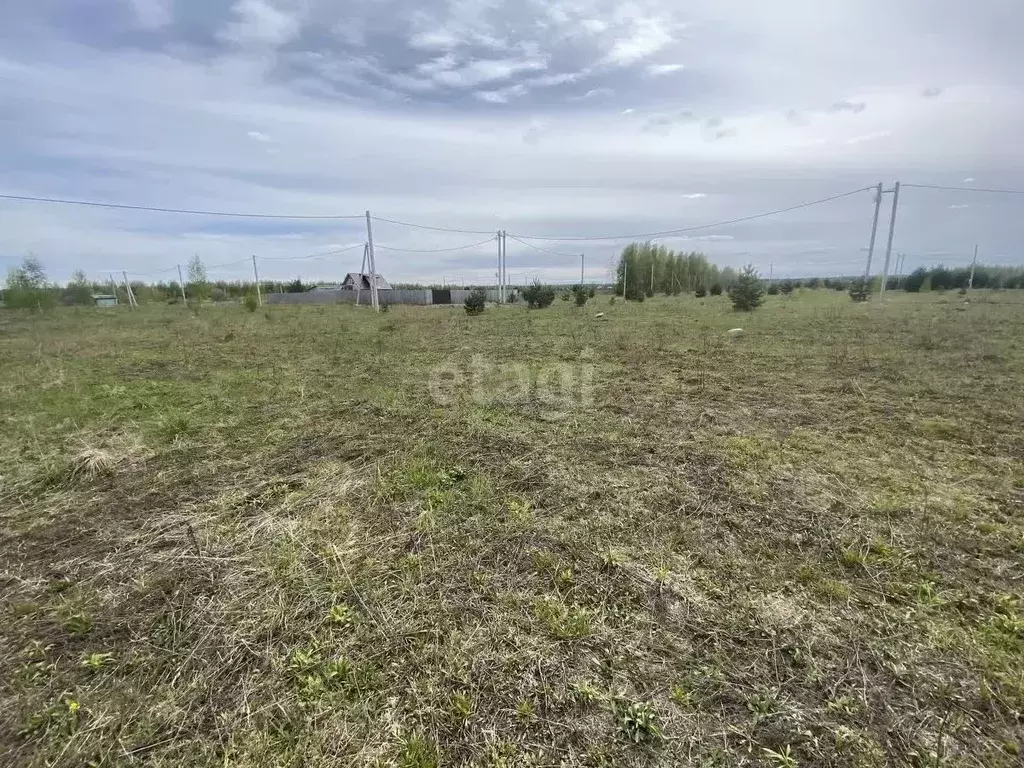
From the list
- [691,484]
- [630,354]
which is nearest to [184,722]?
[691,484]

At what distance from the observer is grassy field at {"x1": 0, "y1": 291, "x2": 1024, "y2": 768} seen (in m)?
1.50

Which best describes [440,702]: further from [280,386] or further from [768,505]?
[280,386]

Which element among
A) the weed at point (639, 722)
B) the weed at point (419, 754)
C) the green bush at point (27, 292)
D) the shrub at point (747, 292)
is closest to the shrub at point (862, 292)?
the shrub at point (747, 292)

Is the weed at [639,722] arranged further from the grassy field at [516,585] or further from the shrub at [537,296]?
the shrub at [537,296]

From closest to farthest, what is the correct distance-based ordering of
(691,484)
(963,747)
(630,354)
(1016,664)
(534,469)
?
(963,747)
(1016,664)
(691,484)
(534,469)
(630,354)

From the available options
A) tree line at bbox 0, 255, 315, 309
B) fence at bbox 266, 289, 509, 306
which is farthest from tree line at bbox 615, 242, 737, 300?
tree line at bbox 0, 255, 315, 309

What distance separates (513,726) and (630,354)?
787 cm

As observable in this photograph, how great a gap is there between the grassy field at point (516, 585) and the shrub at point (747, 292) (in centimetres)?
1391

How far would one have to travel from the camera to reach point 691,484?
128 inches

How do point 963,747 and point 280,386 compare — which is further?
point 280,386

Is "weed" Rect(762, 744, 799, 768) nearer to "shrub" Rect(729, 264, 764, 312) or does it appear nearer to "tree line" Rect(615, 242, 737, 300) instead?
"shrub" Rect(729, 264, 764, 312)

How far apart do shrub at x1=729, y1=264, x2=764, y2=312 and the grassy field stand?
1391 centimetres

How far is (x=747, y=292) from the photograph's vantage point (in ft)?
59.7

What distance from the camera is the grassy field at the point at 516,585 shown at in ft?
4.92
